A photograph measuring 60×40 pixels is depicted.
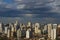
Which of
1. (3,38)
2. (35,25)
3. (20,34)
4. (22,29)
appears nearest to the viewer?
(3,38)

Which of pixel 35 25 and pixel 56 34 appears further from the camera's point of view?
pixel 35 25

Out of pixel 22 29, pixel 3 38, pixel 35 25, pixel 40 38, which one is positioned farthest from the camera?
pixel 35 25

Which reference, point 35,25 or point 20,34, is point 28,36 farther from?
point 35,25

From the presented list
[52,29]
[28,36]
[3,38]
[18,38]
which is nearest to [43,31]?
[52,29]

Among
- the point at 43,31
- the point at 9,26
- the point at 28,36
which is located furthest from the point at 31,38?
the point at 9,26

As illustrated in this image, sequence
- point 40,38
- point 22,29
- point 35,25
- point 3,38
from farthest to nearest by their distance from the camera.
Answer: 1. point 35,25
2. point 22,29
3. point 40,38
4. point 3,38

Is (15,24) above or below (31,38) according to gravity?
above

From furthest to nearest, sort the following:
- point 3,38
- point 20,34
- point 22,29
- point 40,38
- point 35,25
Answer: point 35,25 → point 22,29 → point 20,34 → point 40,38 → point 3,38

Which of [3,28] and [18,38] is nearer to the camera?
[18,38]

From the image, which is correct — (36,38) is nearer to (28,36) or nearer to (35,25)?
(28,36)
